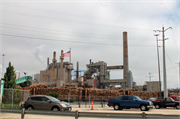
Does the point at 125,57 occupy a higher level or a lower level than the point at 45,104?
higher

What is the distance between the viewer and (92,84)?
78.2 m

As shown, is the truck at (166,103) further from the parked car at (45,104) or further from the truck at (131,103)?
the parked car at (45,104)

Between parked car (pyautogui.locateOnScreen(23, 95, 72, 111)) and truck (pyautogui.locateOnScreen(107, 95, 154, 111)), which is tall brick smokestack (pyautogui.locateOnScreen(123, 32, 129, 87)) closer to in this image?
truck (pyautogui.locateOnScreen(107, 95, 154, 111))

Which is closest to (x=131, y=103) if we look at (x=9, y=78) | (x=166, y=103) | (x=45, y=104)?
(x=166, y=103)

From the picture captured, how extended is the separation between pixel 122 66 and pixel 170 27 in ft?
160

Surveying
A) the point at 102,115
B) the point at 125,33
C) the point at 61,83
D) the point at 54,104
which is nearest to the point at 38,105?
the point at 54,104

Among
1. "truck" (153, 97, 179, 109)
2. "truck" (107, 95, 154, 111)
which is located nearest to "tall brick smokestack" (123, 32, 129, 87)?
"truck" (153, 97, 179, 109)

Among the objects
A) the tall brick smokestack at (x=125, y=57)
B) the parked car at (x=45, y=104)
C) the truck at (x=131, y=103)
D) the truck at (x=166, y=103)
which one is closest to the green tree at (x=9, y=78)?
the parked car at (x=45, y=104)

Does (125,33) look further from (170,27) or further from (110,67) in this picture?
(170,27)

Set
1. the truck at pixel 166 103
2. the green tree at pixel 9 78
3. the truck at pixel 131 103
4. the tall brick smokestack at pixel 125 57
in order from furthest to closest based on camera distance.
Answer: the tall brick smokestack at pixel 125 57 < the truck at pixel 166 103 < the green tree at pixel 9 78 < the truck at pixel 131 103

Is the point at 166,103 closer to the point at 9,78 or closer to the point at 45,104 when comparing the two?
the point at 45,104

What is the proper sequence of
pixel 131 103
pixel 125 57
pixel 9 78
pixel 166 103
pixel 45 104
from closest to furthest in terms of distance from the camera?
pixel 45 104, pixel 131 103, pixel 9 78, pixel 166 103, pixel 125 57

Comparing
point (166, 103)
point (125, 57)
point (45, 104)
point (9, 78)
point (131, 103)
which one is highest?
point (125, 57)

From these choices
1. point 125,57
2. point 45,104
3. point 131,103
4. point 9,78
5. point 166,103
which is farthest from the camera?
point 125,57
